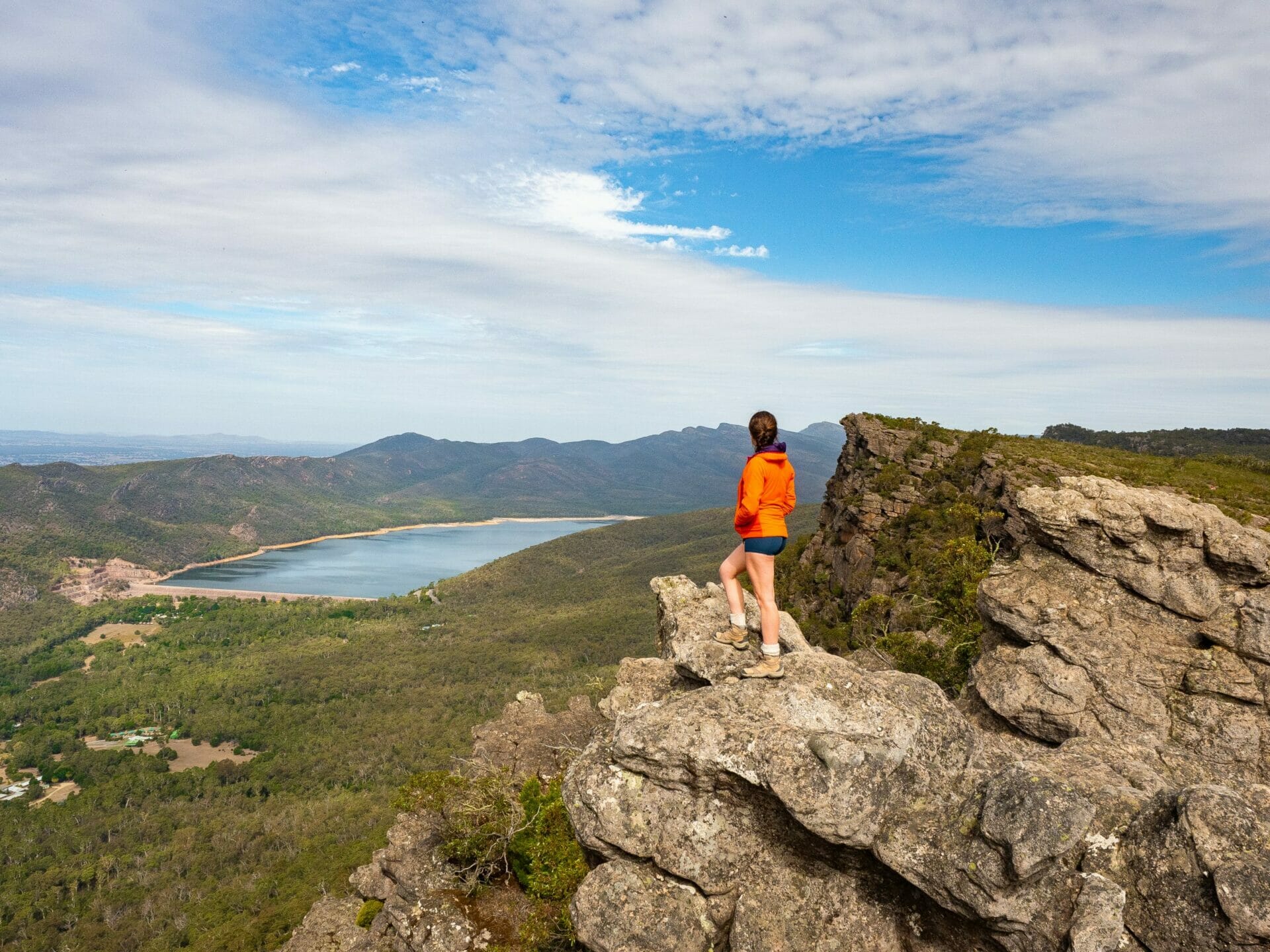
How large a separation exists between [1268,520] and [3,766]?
5376 inches

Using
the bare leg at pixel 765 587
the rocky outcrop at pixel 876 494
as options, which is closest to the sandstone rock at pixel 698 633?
the bare leg at pixel 765 587

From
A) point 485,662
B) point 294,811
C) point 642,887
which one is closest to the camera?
point 642,887

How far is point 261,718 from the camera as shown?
323 feet

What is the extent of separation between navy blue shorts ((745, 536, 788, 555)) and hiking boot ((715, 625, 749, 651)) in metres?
1.96

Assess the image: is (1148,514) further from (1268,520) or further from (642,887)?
(1268,520)

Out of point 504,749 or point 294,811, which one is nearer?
point 504,749

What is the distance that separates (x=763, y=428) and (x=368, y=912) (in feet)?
65.8

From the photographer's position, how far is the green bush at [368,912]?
19403mm

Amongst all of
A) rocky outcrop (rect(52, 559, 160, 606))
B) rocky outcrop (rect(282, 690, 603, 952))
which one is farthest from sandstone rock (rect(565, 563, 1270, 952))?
rocky outcrop (rect(52, 559, 160, 606))

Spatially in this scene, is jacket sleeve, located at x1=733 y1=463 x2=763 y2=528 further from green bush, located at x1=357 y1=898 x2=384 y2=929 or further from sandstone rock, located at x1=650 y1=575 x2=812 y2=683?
Result: green bush, located at x1=357 y1=898 x2=384 y2=929

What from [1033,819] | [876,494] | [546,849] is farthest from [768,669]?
[876,494]

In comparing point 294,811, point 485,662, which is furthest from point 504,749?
point 485,662

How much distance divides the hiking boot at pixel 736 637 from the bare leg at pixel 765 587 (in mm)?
833

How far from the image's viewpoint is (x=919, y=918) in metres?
8.29
